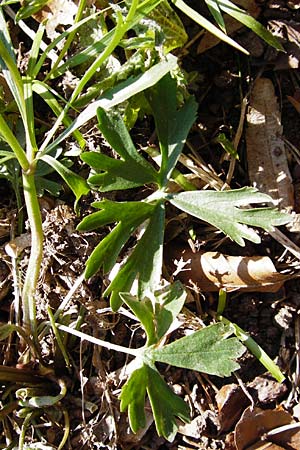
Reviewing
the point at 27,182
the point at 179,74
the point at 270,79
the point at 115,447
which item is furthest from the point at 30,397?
the point at 270,79

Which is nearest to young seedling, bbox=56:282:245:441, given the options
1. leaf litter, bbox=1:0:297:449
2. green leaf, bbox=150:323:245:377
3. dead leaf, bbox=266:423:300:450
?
green leaf, bbox=150:323:245:377

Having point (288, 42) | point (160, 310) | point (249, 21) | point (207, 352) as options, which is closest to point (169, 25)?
point (249, 21)

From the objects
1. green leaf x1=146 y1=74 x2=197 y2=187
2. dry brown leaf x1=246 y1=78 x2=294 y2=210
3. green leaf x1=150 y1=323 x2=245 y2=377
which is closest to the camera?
green leaf x1=150 y1=323 x2=245 y2=377

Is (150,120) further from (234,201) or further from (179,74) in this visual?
(234,201)

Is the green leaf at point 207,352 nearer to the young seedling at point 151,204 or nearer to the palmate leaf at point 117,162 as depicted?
the young seedling at point 151,204

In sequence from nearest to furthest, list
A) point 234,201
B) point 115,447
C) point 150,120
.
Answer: point 234,201, point 115,447, point 150,120

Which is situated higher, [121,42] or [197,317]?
[121,42]

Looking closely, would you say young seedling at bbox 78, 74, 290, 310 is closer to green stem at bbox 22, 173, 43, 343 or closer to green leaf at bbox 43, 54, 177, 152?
green leaf at bbox 43, 54, 177, 152
